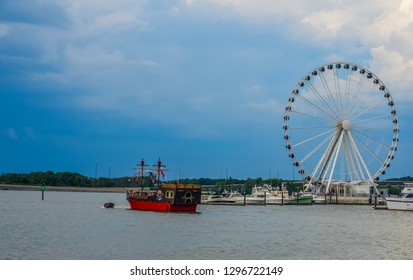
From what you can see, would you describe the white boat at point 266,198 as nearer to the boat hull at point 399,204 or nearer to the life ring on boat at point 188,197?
the boat hull at point 399,204

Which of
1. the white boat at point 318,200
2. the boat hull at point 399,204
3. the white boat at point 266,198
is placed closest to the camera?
the boat hull at point 399,204

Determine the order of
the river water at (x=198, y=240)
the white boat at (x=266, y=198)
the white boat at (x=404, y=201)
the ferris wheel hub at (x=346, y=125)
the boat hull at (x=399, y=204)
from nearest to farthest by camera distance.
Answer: the river water at (x=198, y=240)
the boat hull at (x=399, y=204)
the white boat at (x=404, y=201)
the ferris wheel hub at (x=346, y=125)
the white boat at (x=266, y=198)

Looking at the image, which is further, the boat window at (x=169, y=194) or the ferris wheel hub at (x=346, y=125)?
the ferris wheel hub at (x=346, y=125)

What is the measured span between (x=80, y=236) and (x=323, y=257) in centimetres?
2037

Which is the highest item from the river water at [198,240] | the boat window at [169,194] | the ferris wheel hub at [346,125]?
the ferris wheel hub at [346,125]

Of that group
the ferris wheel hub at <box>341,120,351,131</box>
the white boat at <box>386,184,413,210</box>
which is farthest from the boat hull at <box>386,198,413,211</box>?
the ferris wheel hub at <box>341,120,351,131</box>

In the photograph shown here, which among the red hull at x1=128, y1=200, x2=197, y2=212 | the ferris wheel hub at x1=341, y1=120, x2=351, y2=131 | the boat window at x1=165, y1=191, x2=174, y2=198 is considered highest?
the ferris wheel hub at x1=341, y1=120, x2=351, y2=131

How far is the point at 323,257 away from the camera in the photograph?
4353 centimetres

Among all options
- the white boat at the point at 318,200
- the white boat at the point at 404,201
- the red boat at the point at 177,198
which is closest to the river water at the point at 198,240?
the red boat at the point at 177,198

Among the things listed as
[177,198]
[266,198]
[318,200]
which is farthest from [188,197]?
[318,200]

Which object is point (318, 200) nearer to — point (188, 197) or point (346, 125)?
point (346, 125)

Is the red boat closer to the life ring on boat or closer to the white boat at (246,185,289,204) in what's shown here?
the life ring on boat

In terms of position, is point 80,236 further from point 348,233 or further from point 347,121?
point 347,121
